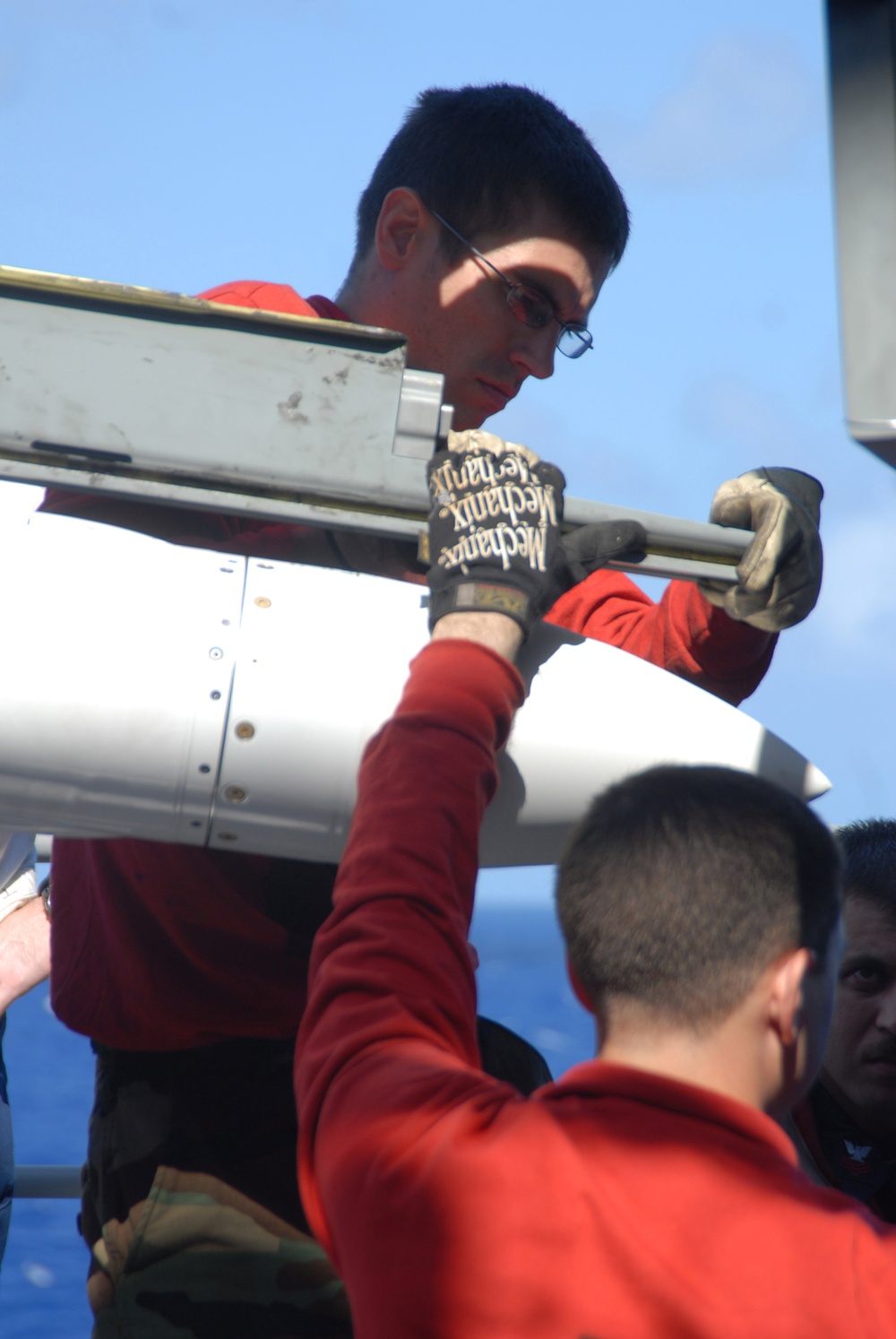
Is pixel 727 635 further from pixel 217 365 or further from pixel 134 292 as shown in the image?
pixel 134 292

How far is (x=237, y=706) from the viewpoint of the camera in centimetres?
194

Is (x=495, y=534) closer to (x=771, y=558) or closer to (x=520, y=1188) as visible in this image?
(x=771, y=558)

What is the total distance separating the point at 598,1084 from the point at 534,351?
5.22 feet

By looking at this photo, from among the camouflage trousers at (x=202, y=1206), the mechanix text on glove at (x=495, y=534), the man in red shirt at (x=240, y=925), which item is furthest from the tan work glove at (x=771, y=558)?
the camouflage trousers at (x=202, y=1206)

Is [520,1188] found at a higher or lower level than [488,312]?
lower

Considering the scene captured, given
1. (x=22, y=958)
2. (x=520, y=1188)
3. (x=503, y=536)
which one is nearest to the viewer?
(x=520, y=1188)

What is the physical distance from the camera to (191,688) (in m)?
1.94

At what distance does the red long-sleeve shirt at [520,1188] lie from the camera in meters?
1.11

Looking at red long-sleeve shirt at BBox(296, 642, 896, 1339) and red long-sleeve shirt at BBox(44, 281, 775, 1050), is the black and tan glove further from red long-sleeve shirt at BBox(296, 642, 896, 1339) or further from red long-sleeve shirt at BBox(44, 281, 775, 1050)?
red long-sleeve shirt at BBox(296, 642, 896, 1339)

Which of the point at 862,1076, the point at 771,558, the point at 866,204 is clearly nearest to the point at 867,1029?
the point at 862,1076

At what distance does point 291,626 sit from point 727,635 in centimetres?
72

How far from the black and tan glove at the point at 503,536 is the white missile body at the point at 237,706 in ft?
0.70

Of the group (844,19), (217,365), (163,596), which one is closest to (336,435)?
(217,365)

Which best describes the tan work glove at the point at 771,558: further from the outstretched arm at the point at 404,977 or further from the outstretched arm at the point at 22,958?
the outstretched arm at the point at 22,958
